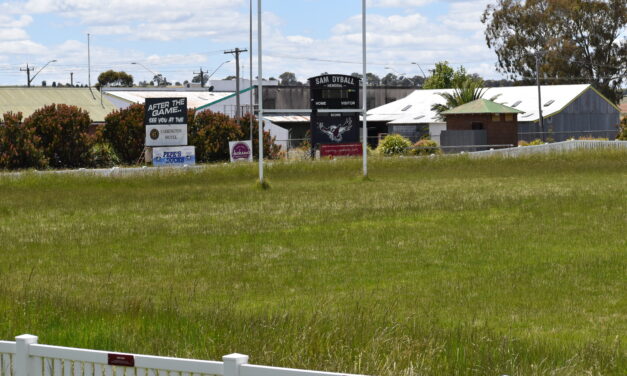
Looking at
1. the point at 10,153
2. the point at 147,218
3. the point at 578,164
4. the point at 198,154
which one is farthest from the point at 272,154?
the point at 147,218

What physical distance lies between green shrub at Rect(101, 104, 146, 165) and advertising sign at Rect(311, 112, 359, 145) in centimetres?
1241

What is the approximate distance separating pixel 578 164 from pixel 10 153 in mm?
27571

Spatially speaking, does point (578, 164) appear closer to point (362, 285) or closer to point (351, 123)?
point (351, 123)

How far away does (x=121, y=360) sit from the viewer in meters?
7.03

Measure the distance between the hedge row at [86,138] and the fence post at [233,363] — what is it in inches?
1905

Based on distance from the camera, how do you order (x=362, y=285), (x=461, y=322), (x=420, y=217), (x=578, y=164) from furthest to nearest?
1. (x=578, y=164)
2. (x=420, y=217)
3. (x=362, y=285)
4. (x=461, y=322)

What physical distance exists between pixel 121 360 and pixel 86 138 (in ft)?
167

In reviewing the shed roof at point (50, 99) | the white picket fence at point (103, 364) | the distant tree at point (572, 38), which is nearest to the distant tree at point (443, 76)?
the distant tree at point (572, 38)

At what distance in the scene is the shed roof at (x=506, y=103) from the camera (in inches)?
3597

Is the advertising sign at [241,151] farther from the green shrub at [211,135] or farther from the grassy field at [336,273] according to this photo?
the grassy field at [336,273]

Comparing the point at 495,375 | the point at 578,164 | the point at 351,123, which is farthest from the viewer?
the point at 351,123

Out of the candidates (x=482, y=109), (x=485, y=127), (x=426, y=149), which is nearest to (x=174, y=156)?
(x=426, y=149)

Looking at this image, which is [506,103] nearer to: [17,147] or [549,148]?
[549,148]

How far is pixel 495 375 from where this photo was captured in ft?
31.3
